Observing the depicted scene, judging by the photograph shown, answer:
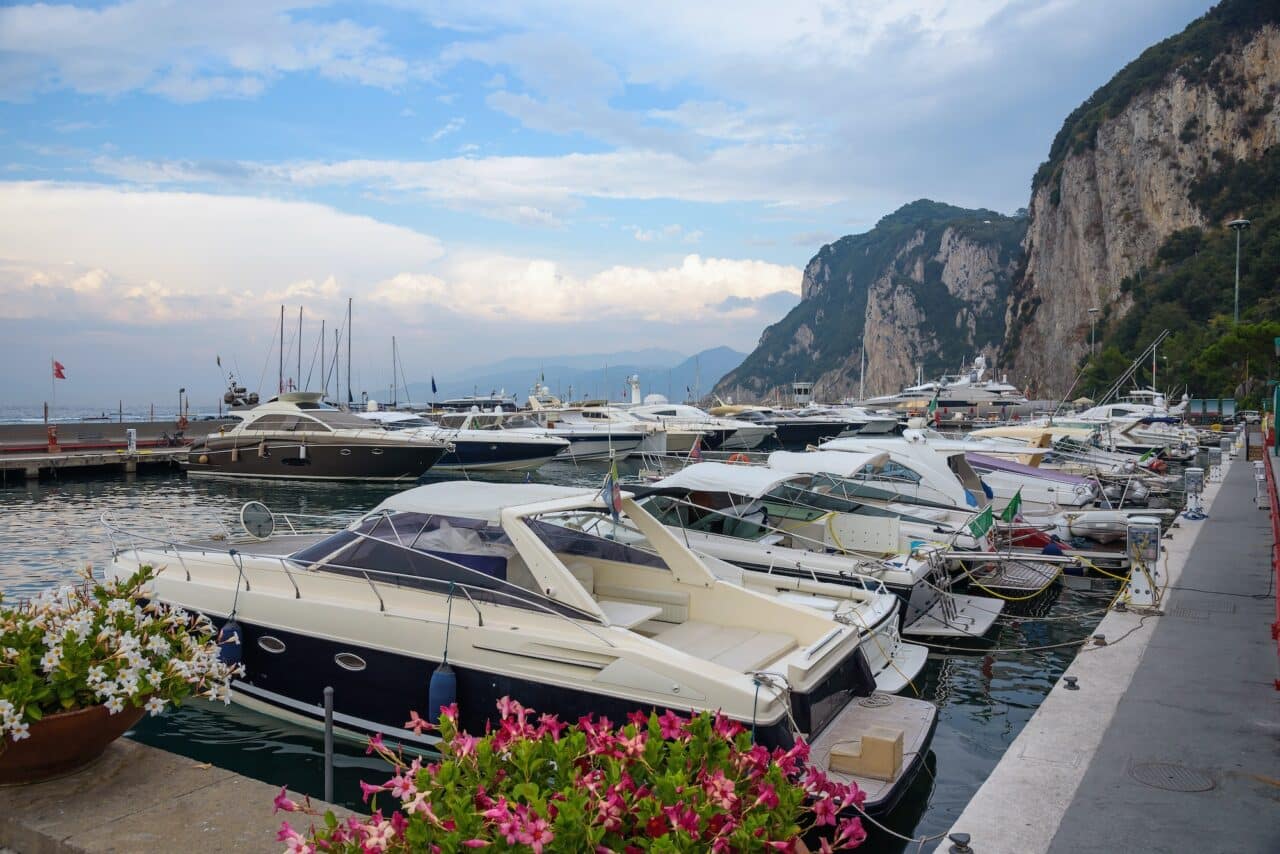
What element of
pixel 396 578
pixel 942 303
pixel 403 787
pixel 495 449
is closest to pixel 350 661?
pixel 396 578

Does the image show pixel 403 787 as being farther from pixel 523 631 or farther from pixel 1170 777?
pixel 1170 777

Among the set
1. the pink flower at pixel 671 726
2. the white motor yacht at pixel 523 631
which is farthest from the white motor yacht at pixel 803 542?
the pink flower at pixel 671 726

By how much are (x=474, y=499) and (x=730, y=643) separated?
2810 millimetres

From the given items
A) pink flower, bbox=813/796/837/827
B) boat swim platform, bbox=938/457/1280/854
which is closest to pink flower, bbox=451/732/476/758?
pink flower, bbox=813/796/837/827

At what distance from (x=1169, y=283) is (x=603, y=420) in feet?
201

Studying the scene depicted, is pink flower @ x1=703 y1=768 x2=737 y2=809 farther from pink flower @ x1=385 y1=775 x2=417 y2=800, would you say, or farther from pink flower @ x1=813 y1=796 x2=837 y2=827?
pink flower @ x1=385 y1=775 x2=417 y2=800

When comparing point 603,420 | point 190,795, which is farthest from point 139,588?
point 603,420

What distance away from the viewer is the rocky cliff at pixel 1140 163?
3378 inches

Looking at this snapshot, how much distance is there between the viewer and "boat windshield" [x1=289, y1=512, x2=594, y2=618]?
7.65 meters

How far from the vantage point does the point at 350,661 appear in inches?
318

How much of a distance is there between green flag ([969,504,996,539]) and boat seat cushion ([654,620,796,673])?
7201 mm

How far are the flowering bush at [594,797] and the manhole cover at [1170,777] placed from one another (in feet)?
12.9

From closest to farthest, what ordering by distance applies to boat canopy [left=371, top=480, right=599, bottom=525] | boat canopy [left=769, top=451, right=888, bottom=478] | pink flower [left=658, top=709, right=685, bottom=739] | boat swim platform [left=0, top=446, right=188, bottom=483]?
pink flower [left=658, top=709, right=685, bottom=739], boat canopy [left=371, top=480, right=599, bottom=525], boat canopy [left=769, top=451, right=888, bottom=478], boat swim platform [left=0, top=446, right=188, bottom=483]

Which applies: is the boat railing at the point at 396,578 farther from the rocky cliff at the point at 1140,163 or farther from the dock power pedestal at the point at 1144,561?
the rocky cliff at the point at 1140,163
